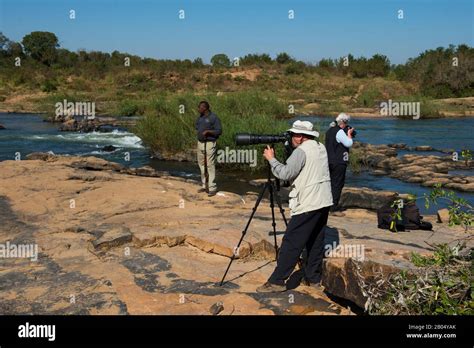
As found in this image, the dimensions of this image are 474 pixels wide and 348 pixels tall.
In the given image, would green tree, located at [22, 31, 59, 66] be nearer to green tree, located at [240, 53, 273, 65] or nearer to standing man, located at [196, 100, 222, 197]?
green tree, located at [240, 53, 273, 65]

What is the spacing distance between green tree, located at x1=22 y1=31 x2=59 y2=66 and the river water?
33378 mm

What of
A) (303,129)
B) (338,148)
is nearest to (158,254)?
(303,129)

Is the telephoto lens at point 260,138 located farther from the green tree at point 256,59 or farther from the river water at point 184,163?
the green tree at point 256,59

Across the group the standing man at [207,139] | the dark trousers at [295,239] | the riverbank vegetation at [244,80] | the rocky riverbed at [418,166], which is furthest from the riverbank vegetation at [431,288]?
the riverbank vegetation at [244,80]

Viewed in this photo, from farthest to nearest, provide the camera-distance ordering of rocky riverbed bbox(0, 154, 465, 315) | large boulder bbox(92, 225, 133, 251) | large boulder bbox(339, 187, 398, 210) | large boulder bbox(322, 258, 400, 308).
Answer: large boulder bbox(339, 187, 398, 210) → large boulder bbox(92, 225, 133, 251) → rocky riverbed bbox(0, 154, 465, 315) → large boulder bbox(322, 258, 400, 308)

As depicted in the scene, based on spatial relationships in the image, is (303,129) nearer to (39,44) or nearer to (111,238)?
(111,238)

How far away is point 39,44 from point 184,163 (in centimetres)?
5477

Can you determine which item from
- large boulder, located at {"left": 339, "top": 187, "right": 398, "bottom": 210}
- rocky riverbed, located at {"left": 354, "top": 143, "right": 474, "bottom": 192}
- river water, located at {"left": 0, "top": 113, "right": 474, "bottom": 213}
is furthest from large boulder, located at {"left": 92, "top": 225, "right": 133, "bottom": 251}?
rocky riverbed, located at {"left": 354, "top": 143, "right": 474, "bottom": 192}

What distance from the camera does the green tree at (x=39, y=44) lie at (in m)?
59.8

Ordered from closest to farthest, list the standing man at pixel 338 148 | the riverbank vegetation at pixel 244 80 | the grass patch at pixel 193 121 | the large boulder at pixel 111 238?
the large boulder at pixel 111 238
the standing man at pixel 338 148
the grass patch at pixel 193 121
the riverbank vegetation at pixel 244 80

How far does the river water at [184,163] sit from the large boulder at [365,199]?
755 millimetres

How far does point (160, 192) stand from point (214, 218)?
209cm

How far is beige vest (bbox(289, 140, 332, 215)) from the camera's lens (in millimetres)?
4422
